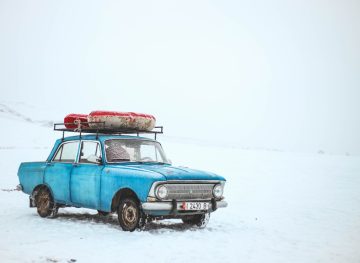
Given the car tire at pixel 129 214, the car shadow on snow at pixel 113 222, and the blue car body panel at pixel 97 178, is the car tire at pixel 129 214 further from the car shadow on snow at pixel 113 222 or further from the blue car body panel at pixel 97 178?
the car shadow on snow at pixel 113 222

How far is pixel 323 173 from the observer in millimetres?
25125

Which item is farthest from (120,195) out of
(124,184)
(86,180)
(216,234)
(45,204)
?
(45,204)

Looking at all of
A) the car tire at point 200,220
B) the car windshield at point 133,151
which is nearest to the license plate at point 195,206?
the car tire at point 200,220

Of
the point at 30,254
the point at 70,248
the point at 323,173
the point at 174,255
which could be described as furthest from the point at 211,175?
the point at 323,173

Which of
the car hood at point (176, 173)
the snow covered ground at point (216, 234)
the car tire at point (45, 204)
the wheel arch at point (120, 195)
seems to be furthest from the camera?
the car tire at point (45, 204)

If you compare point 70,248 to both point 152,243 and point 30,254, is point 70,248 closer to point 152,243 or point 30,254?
point 30,254

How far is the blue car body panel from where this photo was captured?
8086 mm

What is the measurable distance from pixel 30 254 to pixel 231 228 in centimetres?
425

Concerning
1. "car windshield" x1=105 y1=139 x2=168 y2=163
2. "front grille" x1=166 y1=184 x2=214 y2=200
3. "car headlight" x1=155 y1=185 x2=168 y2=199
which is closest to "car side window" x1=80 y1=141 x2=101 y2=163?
"car windshield" x1=105 y1=139 x2=168 y2=163

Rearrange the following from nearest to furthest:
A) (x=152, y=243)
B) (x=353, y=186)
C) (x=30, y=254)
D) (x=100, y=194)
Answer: (x=30, y=254) → (x=152, y=243) → (x=100, y=194) → (x=353, y=186)

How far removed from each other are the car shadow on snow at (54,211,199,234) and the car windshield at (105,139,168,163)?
51.1 inches

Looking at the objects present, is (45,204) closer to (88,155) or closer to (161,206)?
(88,155)

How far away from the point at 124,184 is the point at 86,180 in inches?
47.8

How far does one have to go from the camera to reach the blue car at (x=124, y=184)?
8008 mm
